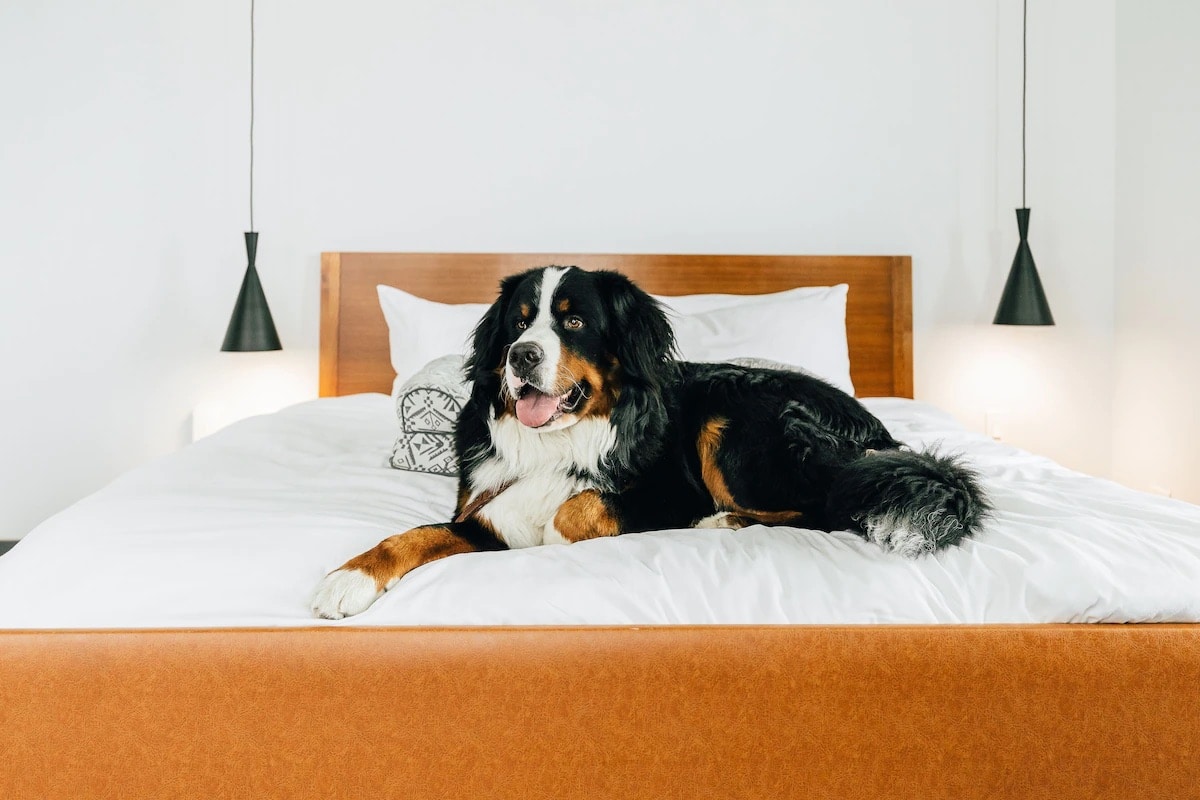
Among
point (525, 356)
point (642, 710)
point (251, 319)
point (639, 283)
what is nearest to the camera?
point (642, 710)

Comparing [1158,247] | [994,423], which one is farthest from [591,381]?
[1158,247]

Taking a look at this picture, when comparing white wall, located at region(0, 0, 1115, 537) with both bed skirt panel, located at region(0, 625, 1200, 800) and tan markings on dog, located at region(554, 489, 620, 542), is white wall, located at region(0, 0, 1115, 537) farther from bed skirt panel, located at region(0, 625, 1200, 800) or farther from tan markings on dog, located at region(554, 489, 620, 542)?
bed skirt panel, located at region(0, 625, 1200, 800)

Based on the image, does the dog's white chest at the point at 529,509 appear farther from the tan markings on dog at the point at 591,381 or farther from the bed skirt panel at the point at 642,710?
the bed skirt panel at the point at 642,710

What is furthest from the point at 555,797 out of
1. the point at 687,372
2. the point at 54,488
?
the point at 54,488

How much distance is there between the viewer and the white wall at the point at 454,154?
2965 mm

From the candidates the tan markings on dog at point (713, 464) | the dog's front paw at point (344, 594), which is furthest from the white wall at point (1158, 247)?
the dog's front paw at point (344, 594)

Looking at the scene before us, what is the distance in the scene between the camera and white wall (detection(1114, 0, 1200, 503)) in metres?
2.70

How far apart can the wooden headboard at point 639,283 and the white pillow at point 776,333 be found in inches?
12.9

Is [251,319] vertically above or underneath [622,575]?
above

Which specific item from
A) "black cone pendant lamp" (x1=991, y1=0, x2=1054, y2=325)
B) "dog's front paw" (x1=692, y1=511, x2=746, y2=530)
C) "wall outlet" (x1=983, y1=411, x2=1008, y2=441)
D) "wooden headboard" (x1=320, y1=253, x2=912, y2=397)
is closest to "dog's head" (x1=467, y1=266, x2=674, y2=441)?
"dog's front paw" (x1=692, y1=511, x2=746, y2=530)

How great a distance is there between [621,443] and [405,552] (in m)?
0.39

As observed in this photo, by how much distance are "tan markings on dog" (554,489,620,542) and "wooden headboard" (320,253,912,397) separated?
1.71 metres

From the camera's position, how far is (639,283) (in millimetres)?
2938

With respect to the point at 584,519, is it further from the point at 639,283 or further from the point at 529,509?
the point at 639,283
